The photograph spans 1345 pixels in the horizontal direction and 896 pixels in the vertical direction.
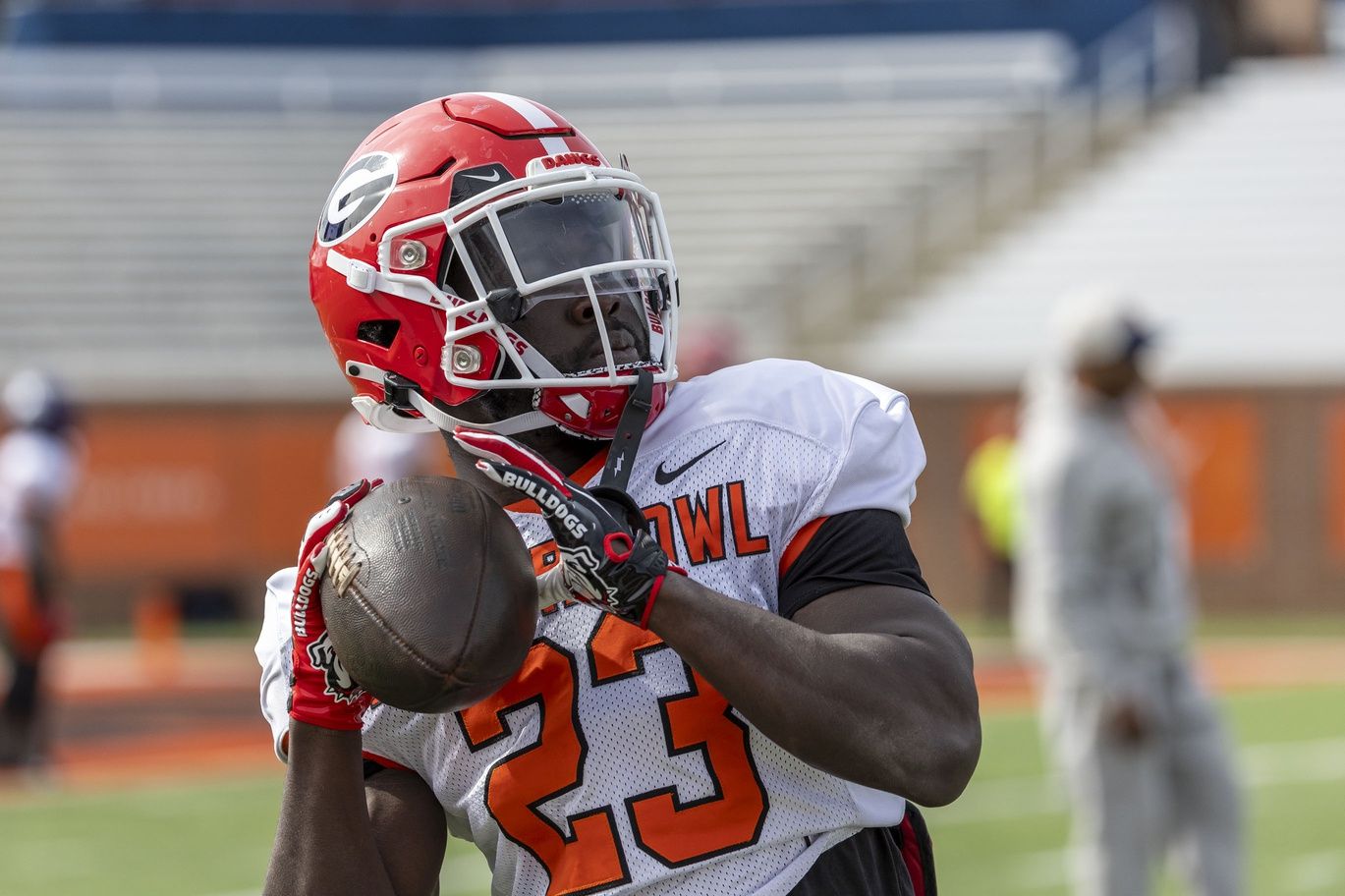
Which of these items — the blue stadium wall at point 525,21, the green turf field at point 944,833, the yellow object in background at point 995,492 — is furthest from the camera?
the blue stadium wall at point 525,21

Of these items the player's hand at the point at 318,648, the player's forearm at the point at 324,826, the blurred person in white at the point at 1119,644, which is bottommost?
the blurred person in white at the point at 1119,644

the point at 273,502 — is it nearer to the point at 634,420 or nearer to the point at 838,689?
the point at 634,420

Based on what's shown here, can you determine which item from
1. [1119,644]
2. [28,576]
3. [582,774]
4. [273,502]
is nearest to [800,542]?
[582,774]

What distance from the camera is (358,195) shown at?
2.10m

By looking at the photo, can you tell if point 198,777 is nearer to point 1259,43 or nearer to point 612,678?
point 612,678

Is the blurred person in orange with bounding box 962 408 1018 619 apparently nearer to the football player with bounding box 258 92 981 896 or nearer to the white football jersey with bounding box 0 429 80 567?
the white football jersey with bounding box 0 429 80 567

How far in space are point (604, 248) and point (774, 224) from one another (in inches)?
583

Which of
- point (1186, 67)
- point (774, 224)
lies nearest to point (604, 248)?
point (774, 224)

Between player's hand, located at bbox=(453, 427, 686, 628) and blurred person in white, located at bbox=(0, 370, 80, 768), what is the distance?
6880 millimetres

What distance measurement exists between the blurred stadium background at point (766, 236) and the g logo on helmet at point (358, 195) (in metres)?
7.54

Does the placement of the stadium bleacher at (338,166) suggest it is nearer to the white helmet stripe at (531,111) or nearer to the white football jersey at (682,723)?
the white helmet stripe at (531,111)

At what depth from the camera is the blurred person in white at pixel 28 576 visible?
817 cm

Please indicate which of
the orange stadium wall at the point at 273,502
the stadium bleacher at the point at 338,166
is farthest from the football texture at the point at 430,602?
the stadium bleacher at the point at 338,166

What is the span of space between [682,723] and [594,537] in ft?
0.94
